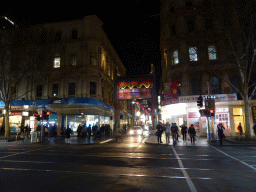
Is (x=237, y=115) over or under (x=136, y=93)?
under

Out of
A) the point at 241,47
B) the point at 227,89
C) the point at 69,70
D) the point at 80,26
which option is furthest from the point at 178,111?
the point at 80,26

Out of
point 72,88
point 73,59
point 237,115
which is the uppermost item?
point 73,59

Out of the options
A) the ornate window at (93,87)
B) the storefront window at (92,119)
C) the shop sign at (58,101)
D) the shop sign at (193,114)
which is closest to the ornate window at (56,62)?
the ornate window at (93,87)

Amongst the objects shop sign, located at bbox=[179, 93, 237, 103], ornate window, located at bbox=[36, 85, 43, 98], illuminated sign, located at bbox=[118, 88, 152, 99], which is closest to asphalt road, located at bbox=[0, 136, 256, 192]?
shop sign, located at bbox=[179, 93, 237, 103]

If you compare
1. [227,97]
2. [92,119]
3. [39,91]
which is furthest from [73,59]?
[227,97]

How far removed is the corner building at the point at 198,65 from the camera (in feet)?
77.7

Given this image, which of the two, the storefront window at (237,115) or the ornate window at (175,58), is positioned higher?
the ornate window at (175,58)

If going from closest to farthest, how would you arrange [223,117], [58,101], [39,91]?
[223,117]
[58,101]
[39,91]

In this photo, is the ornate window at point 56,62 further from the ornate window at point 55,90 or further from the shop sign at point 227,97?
the shop sign at point 227,97

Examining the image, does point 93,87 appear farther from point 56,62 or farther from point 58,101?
point 56,62

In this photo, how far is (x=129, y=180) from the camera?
6.14m

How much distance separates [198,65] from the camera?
2481cm

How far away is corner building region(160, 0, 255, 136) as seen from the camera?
23672 mm

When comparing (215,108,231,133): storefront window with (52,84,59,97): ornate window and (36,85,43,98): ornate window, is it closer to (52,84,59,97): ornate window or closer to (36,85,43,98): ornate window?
(52,84,59,97): ornate window
